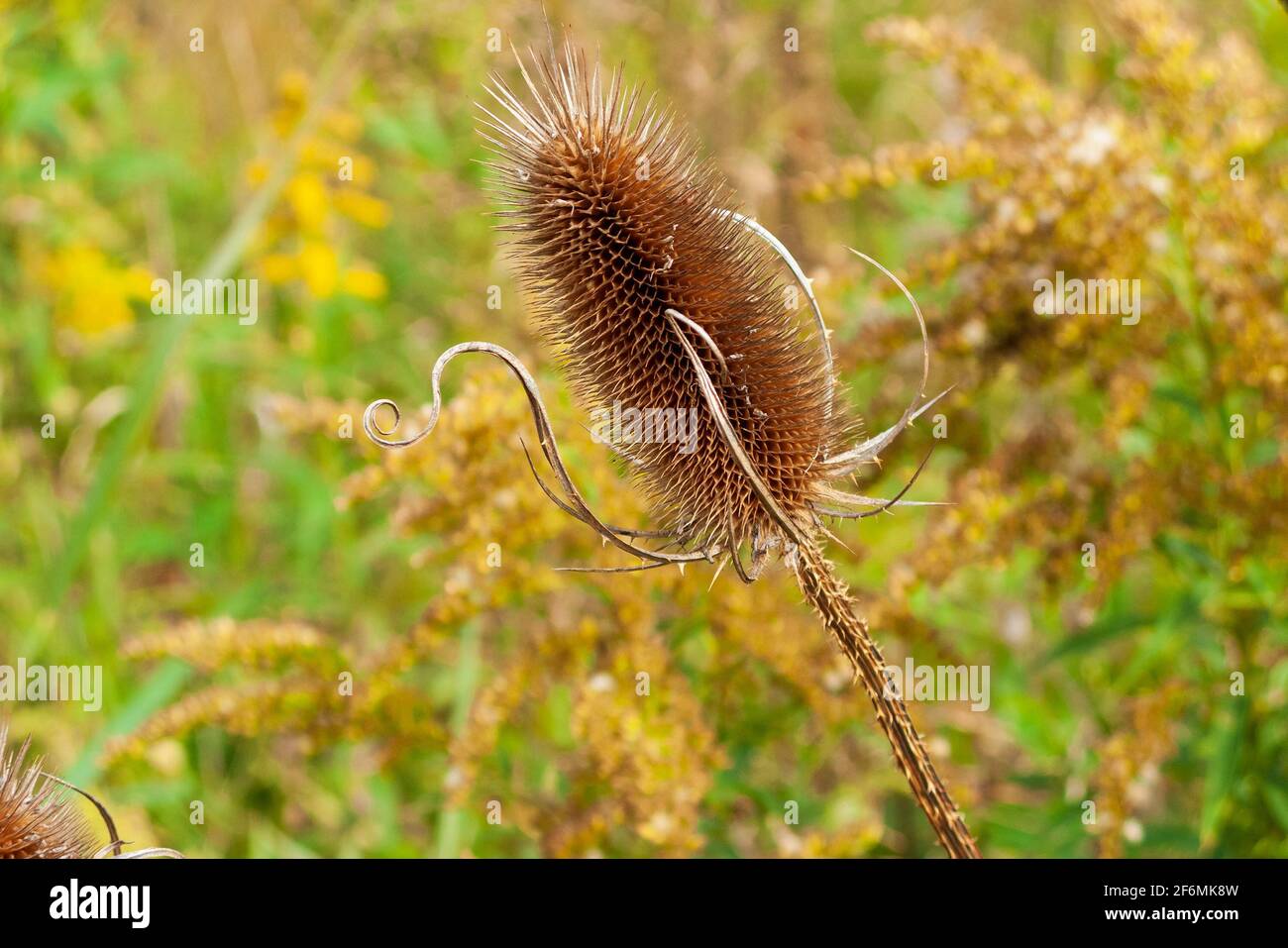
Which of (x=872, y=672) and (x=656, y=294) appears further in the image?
(x=656, y=294)

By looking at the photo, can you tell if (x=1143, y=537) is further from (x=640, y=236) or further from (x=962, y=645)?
(x=640, y=236)

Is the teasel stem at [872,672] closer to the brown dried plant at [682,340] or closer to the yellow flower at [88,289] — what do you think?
Result: the brown dried plant at [682,340]

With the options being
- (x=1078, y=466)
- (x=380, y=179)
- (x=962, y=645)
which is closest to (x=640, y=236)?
(x=1078, y=466)

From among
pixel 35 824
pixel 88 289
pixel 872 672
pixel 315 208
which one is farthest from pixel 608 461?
pixel 88 289

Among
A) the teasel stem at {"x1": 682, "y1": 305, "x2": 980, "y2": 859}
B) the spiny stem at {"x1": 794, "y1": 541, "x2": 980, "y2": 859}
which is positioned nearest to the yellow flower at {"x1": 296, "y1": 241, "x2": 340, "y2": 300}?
the teasel stem at {"x1": 682, "y1": 305, "x2": 980, "y2": 859}

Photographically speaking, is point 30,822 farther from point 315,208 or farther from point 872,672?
point 315,208

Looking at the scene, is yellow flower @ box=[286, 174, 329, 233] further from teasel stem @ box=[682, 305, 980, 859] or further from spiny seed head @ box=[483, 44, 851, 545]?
teasel stem @ box=[682, 305, 980, 859]

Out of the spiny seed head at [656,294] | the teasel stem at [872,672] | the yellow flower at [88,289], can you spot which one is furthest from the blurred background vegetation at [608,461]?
the teasel stem at [872,672]
